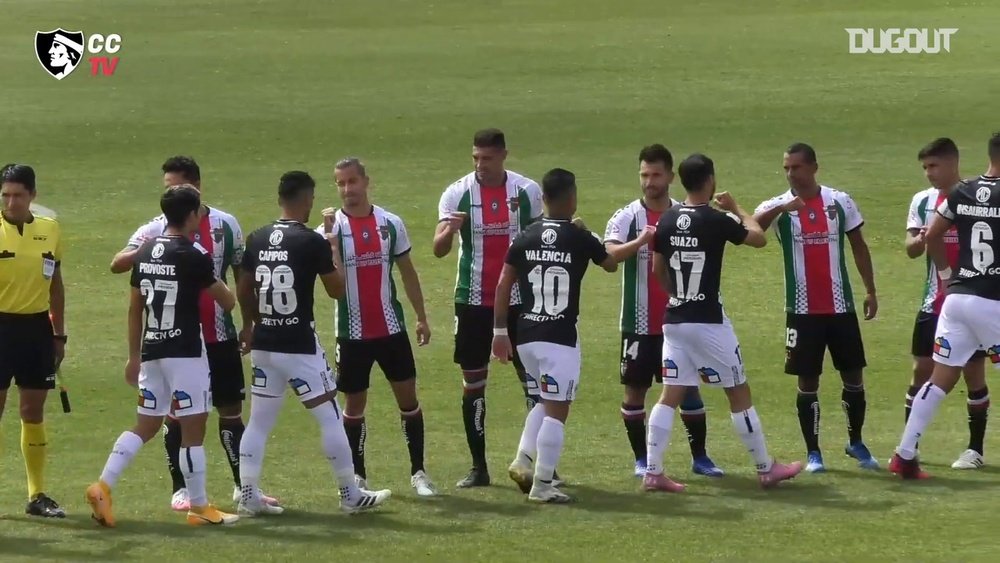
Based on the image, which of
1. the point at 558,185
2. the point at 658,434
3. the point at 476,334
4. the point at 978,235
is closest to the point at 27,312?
the point at 476,334

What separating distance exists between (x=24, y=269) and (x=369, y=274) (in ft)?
7.63

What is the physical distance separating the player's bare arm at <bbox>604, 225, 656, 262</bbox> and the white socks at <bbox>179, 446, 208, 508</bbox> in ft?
10.00

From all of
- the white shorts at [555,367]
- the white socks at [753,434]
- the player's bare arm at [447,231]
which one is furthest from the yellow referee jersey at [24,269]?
the white socks at [753,434]

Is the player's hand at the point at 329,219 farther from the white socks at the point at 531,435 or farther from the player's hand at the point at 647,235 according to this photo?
the player's hand at the point at 647,235

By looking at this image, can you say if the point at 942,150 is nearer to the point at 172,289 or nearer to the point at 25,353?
the point at 172,289

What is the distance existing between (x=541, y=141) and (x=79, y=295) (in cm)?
894

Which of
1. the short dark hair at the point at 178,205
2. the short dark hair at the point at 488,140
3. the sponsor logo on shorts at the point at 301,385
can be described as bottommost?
the sponsor logo on shorts at the point at 301,385

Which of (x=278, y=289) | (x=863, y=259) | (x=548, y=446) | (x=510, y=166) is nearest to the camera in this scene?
(x=278, y=289)

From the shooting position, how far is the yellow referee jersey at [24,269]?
32.2 feet

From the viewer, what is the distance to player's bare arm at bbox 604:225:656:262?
32.3ft

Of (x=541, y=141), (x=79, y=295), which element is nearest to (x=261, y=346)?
(x=79, y=295)

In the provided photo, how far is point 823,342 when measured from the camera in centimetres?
1086

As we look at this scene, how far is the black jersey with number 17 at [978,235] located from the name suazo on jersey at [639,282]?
200cm

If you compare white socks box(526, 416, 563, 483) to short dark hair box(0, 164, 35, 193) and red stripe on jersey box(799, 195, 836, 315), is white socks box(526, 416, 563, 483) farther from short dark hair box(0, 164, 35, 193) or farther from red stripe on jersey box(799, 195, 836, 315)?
short dark hair box(0, 164, 35, 193)
